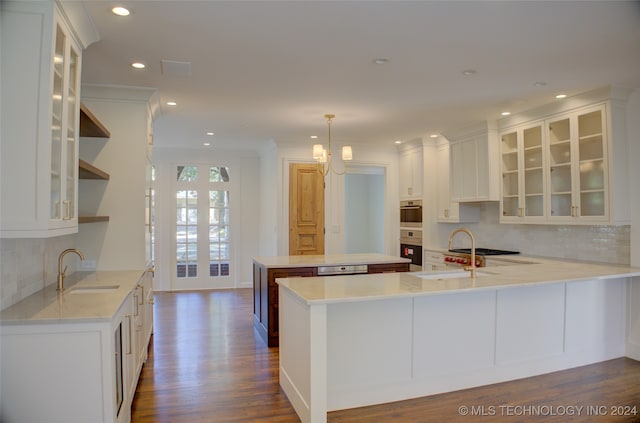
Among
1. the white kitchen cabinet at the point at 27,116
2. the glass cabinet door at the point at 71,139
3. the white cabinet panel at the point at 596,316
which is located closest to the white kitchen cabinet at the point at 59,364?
the white kitchen cabinet at the point at 27,116

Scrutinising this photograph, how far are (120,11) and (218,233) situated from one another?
18.6 feet

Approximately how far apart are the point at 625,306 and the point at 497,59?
8.91 feet

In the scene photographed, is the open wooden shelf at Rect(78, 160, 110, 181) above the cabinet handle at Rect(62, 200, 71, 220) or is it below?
above

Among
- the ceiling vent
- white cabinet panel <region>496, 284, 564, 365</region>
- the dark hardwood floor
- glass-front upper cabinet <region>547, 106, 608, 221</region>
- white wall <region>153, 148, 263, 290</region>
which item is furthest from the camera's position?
white wall <region>153, 148, 263, 290</region>

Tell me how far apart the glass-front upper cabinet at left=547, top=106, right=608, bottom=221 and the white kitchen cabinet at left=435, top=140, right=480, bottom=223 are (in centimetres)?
153

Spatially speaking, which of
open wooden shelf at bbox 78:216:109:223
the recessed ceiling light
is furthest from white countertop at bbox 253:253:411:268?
the recessed ceiling light

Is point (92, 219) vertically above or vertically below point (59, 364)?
above

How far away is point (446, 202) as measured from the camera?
6.28 m

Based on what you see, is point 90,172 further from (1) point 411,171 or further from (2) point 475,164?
(1) point 411,171

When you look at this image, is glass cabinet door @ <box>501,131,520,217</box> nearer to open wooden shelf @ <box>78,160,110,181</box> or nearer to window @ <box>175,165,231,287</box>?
open wooden shelf @ <box>78,160,110,181</box>

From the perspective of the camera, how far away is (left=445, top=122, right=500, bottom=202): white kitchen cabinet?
5195mm

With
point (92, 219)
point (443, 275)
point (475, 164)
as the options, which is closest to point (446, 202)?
point (475, 164)

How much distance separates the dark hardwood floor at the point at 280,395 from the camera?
281 cm

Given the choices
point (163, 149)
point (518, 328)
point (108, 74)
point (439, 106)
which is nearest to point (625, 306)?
point (518, 328)
